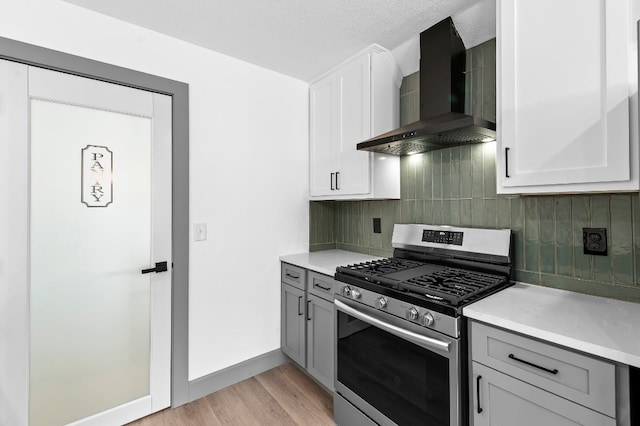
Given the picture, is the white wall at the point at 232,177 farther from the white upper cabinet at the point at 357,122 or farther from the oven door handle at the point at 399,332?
the oven door handle at the point at 399,332

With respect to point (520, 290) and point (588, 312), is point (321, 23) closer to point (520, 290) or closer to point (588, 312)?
point (520, 290)

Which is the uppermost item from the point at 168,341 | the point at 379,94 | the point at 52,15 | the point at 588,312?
the point at 52,15

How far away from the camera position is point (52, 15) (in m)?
1.67

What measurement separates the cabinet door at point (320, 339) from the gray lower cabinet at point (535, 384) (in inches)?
38.2

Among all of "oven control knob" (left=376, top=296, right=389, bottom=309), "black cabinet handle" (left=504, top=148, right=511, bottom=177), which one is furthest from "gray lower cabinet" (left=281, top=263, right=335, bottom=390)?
"black cabinet handle" (left=504, top=148, right=511, bottom=177)

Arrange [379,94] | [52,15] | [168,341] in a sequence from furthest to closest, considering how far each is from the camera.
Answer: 1. [379,94]
2. [168,341]
3. [52,15]

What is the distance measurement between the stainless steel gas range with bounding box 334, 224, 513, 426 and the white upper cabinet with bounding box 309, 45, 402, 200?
0.54 meters

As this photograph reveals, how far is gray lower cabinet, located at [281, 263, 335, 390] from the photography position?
6.77 ft

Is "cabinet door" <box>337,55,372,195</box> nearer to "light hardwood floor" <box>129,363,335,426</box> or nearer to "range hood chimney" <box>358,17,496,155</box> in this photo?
"range hood chimney" <box>358,17,496,155</box>

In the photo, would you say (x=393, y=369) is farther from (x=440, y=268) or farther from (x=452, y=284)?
(x=440, y=268)

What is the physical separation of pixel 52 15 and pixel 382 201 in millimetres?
2388

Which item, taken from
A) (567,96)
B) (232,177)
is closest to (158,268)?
(232,177)

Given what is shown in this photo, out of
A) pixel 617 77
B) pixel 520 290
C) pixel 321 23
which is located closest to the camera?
pixel 617 77

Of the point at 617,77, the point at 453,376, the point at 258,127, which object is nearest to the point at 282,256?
the point at 258,127
